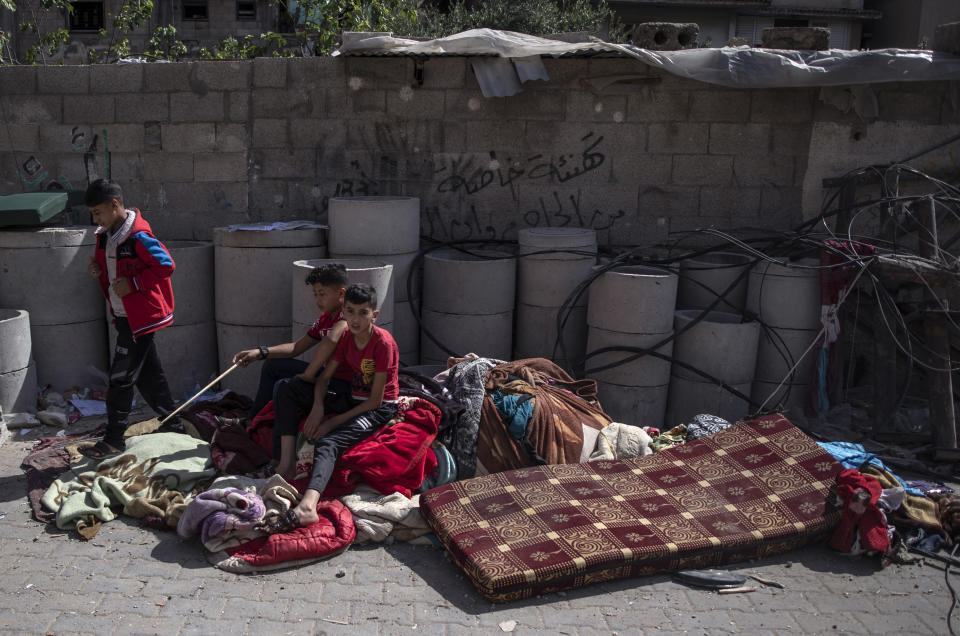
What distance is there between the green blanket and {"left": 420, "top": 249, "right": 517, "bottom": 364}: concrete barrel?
2067 millimetres

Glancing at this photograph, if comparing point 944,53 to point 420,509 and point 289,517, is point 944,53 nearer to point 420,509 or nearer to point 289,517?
point 420,509

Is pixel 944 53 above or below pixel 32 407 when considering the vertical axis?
above

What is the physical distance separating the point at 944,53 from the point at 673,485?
173 inches

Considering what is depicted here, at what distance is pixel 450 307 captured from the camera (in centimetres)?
620

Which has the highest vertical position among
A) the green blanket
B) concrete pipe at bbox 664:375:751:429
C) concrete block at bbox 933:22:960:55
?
concrete block at bbox 933:22:960:55

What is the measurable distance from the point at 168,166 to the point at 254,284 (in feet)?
6.11

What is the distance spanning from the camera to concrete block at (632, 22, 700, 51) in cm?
697

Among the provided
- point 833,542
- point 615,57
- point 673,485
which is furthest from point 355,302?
point 615,57

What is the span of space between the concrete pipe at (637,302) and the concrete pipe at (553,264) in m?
0.39

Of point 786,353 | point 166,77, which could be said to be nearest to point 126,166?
point 166,77

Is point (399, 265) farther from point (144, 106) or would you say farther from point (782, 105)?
point (782, 105)

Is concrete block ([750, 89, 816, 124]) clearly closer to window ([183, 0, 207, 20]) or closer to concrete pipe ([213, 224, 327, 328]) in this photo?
concrete pipe ([213, 224, 327, 328])

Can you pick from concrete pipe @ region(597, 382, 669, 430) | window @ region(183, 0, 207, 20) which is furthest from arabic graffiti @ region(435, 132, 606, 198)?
window @ region(183, 0, 207, 20)

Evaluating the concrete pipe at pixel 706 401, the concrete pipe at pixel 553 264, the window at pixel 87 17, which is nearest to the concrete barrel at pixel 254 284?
the concrete pipe at pixel 553 264
